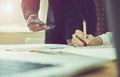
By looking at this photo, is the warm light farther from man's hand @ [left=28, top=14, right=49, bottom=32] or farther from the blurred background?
man's hand @ [left=28, top=14, right=49, bottom=32]

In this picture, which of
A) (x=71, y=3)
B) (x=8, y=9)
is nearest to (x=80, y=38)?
(x=71, y=3)

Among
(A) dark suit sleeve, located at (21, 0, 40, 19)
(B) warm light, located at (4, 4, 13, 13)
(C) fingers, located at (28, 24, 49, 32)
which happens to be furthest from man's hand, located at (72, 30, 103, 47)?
(B) warm light, located at (4, 4, 13, 13)

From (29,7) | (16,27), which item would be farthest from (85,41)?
(16,27)

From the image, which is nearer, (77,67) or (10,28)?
(77,67)

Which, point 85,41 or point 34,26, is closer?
point 85,41

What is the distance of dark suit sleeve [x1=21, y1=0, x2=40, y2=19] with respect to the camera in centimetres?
129

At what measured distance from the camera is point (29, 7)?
133 centimetres

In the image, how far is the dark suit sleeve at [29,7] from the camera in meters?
1.29

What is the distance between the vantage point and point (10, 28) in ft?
4.95

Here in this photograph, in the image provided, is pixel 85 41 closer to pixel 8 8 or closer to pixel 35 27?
pixel 35 27

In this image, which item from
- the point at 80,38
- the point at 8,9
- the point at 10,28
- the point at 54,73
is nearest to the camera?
the point at 54,73

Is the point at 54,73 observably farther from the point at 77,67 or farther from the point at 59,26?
the point at 59,26

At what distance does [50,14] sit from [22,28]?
208 millimetres

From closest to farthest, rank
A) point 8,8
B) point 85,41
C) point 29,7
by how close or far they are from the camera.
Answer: point 85,41, point 29,7, point 8,8
